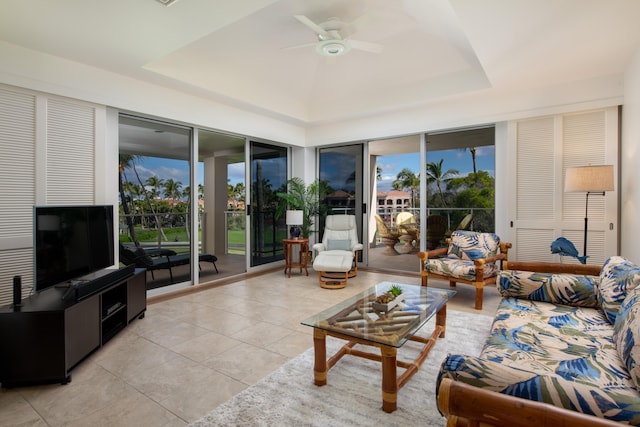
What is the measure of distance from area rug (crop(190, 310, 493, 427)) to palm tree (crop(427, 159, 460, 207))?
3148 mm

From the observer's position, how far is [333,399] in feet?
6.46

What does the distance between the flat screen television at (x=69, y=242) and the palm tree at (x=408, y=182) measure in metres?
4.47

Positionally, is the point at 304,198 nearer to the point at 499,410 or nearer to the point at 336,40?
the point at 336,40

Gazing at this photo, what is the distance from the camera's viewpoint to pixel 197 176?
187 inches

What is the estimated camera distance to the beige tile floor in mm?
1899

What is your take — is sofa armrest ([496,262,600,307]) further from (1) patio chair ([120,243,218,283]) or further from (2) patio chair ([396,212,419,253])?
(1) patio chair ([120,243,218,283])

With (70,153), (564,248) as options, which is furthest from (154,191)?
(564,248)

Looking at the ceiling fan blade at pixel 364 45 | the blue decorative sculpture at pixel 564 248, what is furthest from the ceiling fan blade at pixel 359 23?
the blue decorative sculpture at pixel 564 248

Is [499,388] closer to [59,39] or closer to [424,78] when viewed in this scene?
[59,39]

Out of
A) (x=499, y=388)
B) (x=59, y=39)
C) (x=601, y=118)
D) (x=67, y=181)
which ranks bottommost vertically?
(x=499, y=388)

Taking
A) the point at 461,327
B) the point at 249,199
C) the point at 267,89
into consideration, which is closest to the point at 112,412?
the point at 461,327

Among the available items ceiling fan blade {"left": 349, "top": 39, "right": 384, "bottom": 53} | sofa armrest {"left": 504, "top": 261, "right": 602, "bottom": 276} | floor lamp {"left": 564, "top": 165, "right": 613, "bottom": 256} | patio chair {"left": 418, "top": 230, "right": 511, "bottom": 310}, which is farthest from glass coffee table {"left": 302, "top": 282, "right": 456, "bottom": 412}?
ceiling fan blade {"left": 349, "top": 39, "right": 384, "bottom": 53}

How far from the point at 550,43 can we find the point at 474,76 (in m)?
1.27

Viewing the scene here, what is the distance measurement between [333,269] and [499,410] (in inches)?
149
